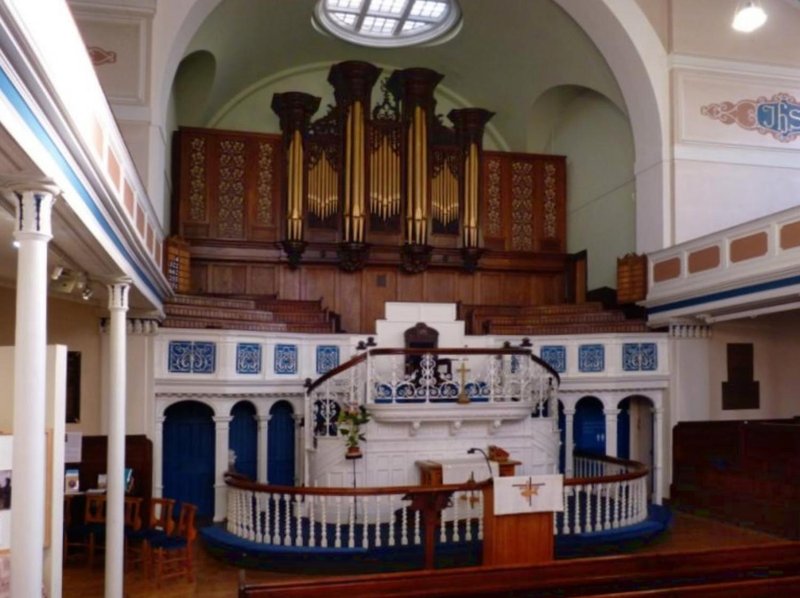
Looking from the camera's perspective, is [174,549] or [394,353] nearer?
[174,549]

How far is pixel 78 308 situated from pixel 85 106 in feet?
20.6

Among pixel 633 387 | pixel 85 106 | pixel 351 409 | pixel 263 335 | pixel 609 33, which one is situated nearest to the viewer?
pixel 85 106

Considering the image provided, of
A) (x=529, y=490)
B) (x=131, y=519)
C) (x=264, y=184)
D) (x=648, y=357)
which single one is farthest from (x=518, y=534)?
(x=264, y=184)

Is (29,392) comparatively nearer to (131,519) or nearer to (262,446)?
(131,519)

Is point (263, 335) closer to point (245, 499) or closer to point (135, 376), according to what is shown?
point (135, 376)

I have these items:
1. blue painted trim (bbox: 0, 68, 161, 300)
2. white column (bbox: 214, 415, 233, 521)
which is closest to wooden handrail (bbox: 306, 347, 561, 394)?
white column (bbox: 214, 415, 233, 521)

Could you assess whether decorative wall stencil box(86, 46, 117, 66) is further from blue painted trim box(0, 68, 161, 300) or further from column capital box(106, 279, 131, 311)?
blue painted trim box(0, 68, 161, 300)

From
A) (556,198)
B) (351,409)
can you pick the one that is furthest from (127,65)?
(556,198)

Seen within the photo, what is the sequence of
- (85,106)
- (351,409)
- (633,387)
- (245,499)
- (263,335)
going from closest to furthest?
(85,106) → (245,499) → (351,409) → (263,335) → (633,387)

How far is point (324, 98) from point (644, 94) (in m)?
7.12

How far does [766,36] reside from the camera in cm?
1347

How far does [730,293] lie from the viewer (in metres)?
11.0

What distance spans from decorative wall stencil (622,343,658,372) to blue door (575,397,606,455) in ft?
4.00

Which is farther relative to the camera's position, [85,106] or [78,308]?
[78,308]
